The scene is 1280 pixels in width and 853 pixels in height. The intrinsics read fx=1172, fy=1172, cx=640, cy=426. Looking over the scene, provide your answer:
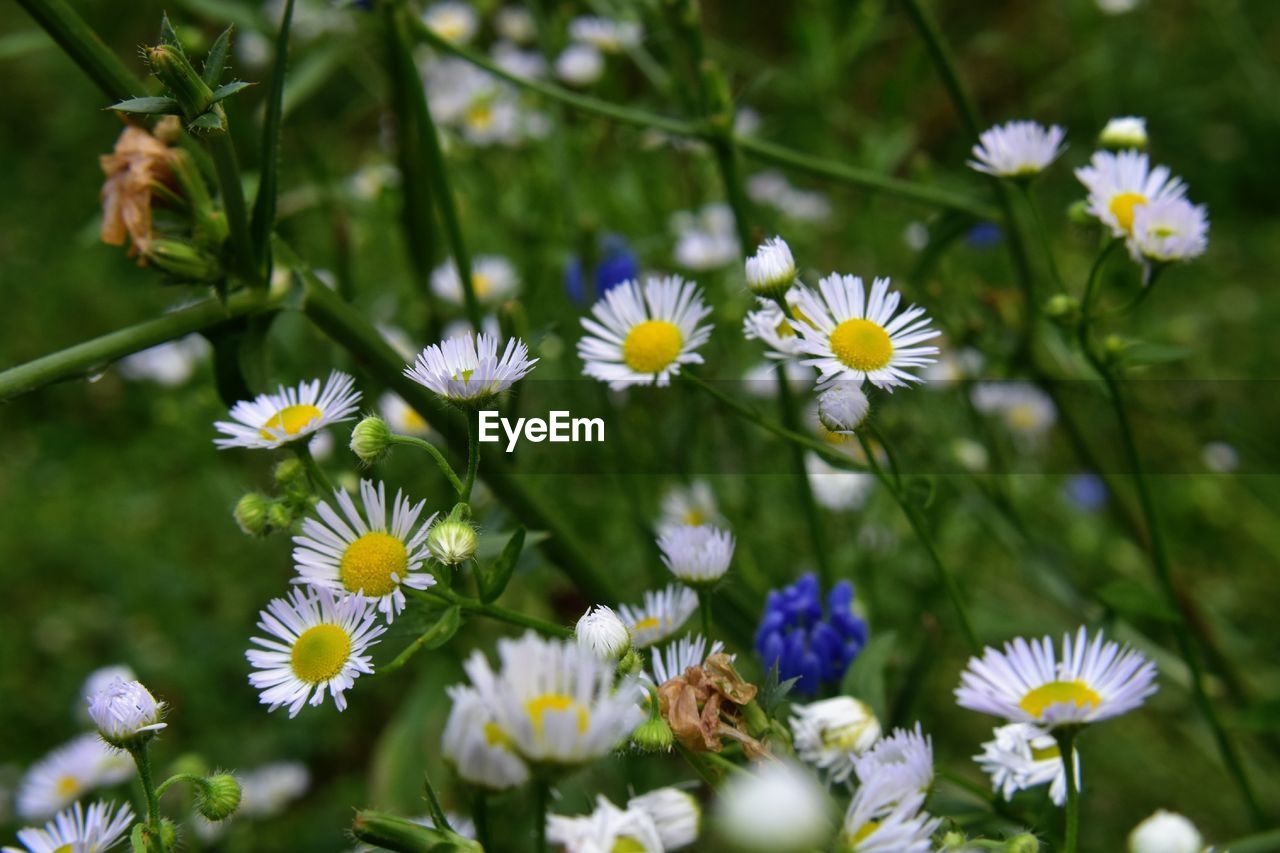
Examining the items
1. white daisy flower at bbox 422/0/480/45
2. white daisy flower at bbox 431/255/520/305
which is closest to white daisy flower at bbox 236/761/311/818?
white daisy flower at bbox 431/255/520/305

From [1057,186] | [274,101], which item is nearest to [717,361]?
[274,101]

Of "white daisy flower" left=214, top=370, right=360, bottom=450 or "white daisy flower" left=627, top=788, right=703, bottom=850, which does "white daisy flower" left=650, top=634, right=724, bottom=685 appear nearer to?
"white daisy flower" left=627, top=788, right=703, bottom=850

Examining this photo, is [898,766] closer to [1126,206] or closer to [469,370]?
[469,370]

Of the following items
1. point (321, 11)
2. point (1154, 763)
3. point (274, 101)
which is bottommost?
point (1154, 763)

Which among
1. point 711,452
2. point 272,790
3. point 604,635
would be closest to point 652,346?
point 604,635

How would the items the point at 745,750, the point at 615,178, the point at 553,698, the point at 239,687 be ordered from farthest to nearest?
the point at 615,178 → the point at 239,687 → the point at 745,750 → the point at 553,698

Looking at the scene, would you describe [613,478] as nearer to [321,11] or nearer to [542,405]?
[542,405]

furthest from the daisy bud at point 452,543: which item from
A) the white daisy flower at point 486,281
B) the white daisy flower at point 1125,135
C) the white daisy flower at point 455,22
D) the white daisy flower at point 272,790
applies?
the white daisy flower at point 455,22

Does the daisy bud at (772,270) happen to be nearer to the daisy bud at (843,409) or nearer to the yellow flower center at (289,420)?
the daisy bud at (843,409)
